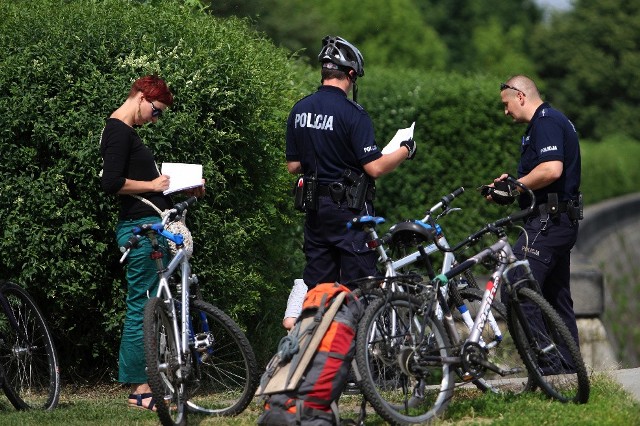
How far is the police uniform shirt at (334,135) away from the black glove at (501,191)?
36.0 inches

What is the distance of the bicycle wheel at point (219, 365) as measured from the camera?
7.34 metres

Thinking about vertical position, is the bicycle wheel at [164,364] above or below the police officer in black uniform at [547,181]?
below

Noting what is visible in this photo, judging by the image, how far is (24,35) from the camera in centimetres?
886

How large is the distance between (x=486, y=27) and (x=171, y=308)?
62.4 metres

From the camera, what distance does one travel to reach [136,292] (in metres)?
7.73

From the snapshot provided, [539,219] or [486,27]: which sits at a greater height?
[486,27]

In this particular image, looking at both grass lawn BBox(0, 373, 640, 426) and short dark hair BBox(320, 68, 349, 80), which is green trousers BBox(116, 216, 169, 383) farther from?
short dark hair BBox(320, 68, 349, 80)

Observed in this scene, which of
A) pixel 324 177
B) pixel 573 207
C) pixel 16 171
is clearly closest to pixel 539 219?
pixel 573 207

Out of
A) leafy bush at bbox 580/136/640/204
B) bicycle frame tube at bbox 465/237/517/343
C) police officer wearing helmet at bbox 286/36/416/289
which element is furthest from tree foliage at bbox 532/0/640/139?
bicycle frame tube at bbox 465/237/517/343

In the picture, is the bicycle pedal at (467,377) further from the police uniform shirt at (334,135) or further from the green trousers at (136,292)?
the green trousers at (136,292)

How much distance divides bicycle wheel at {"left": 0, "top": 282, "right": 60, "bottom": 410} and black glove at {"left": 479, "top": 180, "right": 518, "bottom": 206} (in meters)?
2.86

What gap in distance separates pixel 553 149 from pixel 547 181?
0.21 metres

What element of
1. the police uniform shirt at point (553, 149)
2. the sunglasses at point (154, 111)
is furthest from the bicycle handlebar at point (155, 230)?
the police uniform shirt at point (553, 149)

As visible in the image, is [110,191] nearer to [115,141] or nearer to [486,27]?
[115,141]
